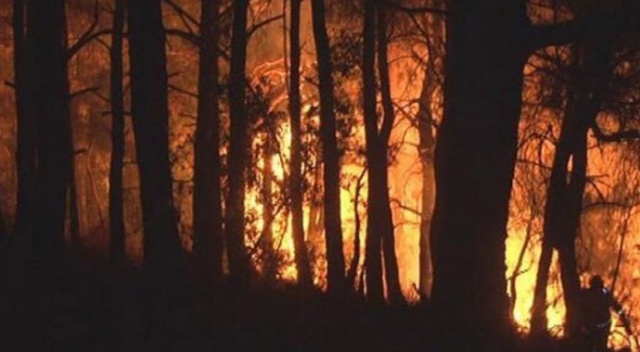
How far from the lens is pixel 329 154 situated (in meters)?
19.1

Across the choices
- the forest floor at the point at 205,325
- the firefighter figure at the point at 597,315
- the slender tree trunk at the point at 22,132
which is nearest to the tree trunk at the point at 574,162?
the firefighter figure at the point at 597,315

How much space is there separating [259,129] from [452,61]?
1082cm

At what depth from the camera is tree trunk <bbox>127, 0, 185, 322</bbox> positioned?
12.8 meters

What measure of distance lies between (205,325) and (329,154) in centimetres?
689

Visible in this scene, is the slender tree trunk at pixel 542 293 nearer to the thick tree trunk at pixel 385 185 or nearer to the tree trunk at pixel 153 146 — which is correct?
the thick tree trunk at pixel 385 185

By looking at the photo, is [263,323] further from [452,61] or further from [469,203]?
[452,61]

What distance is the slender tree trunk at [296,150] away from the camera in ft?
66.8

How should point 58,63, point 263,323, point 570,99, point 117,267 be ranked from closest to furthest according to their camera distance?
point 263,323 < point 58,63 < point 117,267 < point 570,99

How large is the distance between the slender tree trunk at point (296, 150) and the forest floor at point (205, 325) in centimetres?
569

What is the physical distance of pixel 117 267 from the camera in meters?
17.2

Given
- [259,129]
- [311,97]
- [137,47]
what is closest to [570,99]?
[259,129]

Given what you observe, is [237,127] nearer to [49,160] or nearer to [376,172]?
[376,172]

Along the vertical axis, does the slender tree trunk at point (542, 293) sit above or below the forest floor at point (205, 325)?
above

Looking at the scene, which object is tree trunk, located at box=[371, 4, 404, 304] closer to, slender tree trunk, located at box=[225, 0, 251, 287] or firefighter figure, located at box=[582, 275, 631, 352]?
slender tree trunk, located at box=[225, 0, 251, 287]
